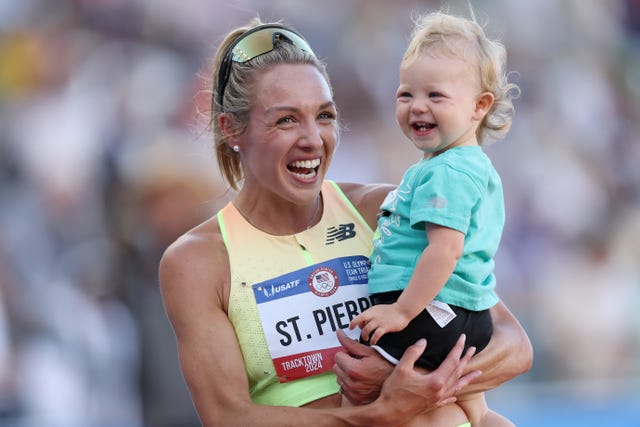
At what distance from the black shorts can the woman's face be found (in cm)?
42

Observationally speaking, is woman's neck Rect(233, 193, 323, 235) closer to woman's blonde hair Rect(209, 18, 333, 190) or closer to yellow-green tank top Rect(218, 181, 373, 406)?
yellow-green tank top Rect(218, 181, 373, 406)

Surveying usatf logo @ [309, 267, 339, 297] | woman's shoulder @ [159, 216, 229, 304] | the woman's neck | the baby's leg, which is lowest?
the baby's leg

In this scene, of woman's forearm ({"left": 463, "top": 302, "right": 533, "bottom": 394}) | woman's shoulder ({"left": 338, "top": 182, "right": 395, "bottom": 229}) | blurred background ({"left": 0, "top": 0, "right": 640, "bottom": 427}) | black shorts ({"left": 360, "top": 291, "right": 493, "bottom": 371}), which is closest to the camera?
black shorts ({"left": 360, "top": 291, "right": 493, "bottom": 371})

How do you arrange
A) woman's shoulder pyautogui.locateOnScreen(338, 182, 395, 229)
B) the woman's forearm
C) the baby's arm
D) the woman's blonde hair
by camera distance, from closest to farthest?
the baby's arm → the woman's forearm → the woman's blonde hair → woman's shoulder pyautogui.locateOnScreen(338, 182, 395, 229)

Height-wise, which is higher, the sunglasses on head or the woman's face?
the sunglasses on head

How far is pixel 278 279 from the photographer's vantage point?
2600 mm

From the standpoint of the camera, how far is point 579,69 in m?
6.96

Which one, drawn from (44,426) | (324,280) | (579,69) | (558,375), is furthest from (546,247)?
(324,280)

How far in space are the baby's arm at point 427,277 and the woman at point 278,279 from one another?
0.11m

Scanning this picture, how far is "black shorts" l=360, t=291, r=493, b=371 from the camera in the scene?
236 cm

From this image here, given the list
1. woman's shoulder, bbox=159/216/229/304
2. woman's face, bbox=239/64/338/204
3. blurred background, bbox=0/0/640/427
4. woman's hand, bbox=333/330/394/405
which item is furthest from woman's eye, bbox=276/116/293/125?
blurred background, bbox=0/0/640/427

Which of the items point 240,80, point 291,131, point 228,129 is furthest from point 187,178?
point 291,131

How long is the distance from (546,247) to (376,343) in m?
4.32

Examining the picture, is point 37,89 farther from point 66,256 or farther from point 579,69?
point 579,69
